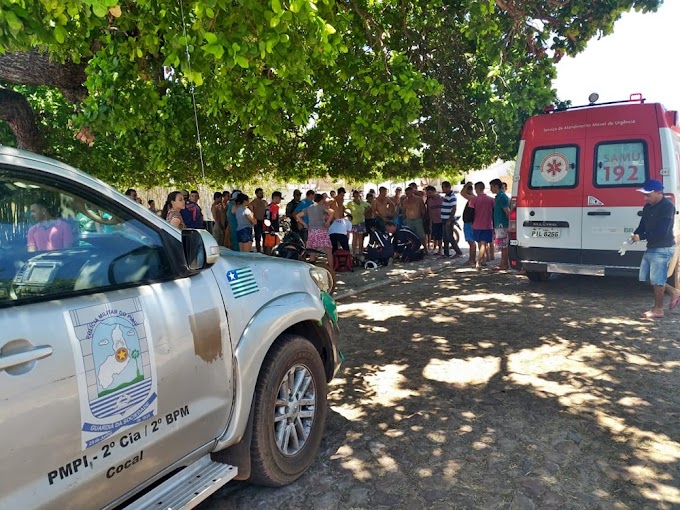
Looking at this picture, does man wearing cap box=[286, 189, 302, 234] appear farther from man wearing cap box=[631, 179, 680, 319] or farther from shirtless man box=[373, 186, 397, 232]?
man wearing cap box=[631, 179, 680, 319]

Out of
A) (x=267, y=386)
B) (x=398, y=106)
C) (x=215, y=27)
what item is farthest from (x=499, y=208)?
(x=267, y=386)

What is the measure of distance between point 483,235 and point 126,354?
9.70m

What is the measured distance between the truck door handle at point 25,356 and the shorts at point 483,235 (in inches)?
393

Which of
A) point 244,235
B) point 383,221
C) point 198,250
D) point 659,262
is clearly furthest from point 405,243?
point 198,250

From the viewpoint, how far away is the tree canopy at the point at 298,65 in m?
4.24

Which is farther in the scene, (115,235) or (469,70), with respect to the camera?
Answer: (469,70)

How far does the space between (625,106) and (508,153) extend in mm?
5757

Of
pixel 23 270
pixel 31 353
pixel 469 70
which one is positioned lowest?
pixel 31 353

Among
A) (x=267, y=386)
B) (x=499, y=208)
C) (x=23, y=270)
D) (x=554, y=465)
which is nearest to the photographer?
(x=23, y=270)

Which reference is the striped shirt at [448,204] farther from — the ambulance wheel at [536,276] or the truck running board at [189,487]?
the truck running board at [189,487]

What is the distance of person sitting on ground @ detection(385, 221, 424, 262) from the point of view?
12.1 metres

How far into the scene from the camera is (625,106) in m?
7.04

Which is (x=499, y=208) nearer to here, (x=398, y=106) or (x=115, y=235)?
(x=398, y=106)

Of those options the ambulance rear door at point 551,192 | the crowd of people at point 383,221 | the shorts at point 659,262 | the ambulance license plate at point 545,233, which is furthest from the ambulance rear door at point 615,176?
the crowd of people at point 383,221
